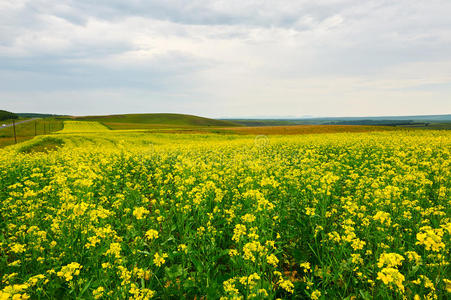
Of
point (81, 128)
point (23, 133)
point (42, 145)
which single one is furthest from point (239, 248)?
point (23, 133)

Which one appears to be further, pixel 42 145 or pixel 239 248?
pixel 42 145

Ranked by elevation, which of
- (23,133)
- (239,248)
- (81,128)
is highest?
(81,128)

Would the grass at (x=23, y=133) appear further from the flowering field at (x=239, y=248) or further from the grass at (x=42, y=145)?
the flowering field at (x=239, y=248)

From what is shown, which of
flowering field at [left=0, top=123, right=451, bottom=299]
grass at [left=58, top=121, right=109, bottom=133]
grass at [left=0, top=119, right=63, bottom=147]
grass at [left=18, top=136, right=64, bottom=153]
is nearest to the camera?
flowering field at [left=0, top=123, right=451, bottom=299]

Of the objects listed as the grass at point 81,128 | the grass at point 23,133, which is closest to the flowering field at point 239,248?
the grass at point 23,133

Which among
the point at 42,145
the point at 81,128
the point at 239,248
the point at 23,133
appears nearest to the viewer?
the point at 239,248

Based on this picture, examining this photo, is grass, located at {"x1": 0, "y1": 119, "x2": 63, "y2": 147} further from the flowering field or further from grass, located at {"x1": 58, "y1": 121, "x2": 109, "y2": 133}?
the flowering field

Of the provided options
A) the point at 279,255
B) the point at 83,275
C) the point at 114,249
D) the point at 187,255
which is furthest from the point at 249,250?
the point at 83,275

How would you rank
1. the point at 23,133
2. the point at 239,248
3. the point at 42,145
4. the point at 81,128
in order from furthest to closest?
1. the point at 81,128
2. the point at 23,133
3. the point at 42,145
4. the point at 239,248

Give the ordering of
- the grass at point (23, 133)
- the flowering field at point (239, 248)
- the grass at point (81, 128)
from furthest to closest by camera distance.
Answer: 1. the grass at point (81, 128)
2. the grass at point (23, 133)
3. the flowering field at point (239, 248)

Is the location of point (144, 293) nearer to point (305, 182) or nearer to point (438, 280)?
point (438, 280)

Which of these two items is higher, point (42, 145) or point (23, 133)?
point (23, 133)

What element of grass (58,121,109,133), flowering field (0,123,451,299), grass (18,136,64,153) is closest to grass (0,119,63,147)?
grass (58,121,109,133)

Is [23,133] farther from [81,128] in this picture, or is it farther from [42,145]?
[42,145]
